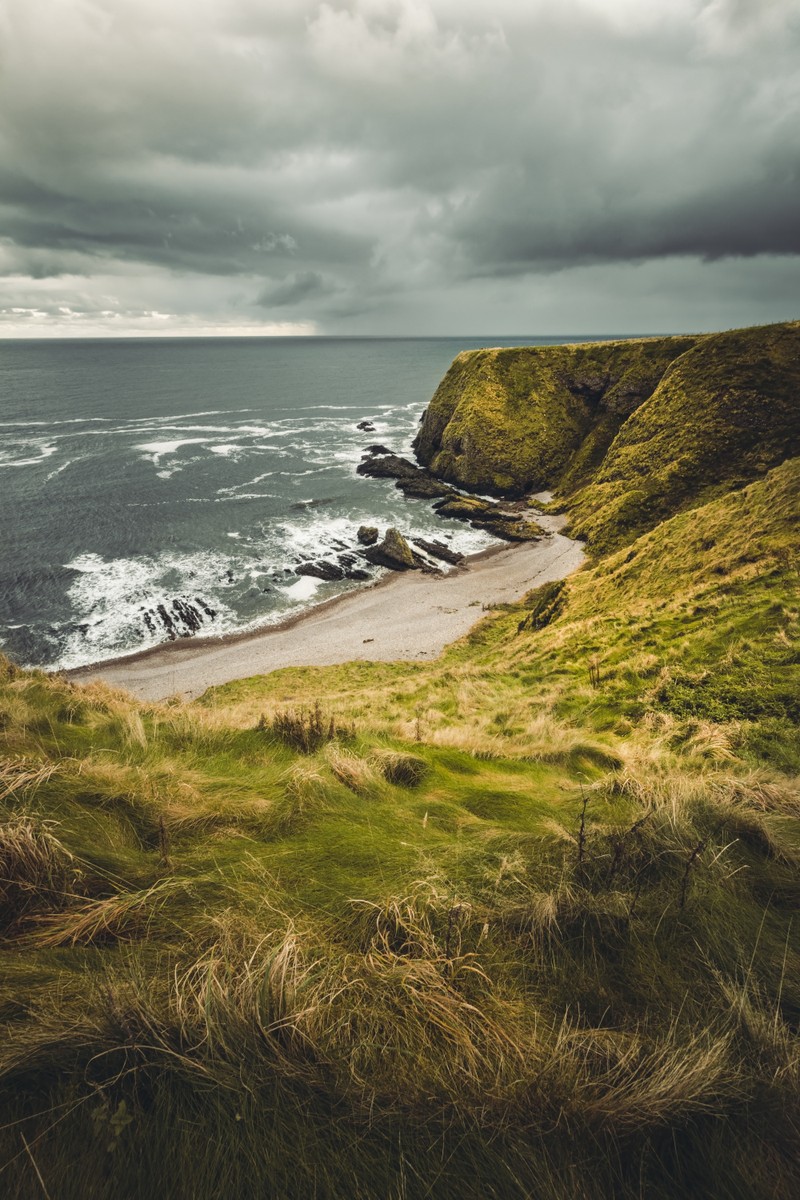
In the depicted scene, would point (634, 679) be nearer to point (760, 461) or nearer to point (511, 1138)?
point (511, 1138)

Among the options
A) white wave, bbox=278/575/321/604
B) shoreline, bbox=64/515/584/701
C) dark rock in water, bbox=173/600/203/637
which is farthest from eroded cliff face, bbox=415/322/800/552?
dark rock in water, bbox=173/600/203/637

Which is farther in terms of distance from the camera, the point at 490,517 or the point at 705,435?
the point at 490,517

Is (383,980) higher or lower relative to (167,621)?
higher

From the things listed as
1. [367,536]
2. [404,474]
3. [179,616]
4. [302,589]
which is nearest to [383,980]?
[179,616]

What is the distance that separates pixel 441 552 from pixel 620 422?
3715cm

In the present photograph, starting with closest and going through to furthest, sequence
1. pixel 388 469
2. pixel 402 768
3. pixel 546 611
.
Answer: pixel 402 768 < pixel 546 611 < pixel 388 469

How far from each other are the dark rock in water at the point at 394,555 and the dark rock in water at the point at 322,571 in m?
3.74

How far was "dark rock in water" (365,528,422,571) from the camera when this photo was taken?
44.7m

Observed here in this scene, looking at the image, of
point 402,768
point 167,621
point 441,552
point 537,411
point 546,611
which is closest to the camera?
point 402,768

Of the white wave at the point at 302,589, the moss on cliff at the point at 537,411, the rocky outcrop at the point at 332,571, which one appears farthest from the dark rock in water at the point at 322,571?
the moss on cliff at the point at 537,411

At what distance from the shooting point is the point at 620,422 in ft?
214

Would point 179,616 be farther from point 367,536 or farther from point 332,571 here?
point 367,536

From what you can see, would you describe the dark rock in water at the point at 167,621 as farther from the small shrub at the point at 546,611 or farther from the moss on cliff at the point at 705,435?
the moss on cliff at the point at 705,435

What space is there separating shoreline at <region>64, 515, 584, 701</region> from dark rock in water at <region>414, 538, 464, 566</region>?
93 cm
